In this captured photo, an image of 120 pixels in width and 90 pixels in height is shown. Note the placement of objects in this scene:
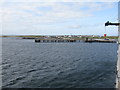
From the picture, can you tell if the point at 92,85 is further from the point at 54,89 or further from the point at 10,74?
the point at 10,74

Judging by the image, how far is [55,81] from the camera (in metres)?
21.4

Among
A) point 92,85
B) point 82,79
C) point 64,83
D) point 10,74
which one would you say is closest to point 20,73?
point 10,74

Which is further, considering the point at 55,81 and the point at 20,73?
the point at 20,73

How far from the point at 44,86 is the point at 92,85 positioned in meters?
6.89

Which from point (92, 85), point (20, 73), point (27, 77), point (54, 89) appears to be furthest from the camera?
point (20, 73)

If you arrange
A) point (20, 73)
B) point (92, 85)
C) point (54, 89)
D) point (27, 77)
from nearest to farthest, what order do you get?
point (54, 89)
point (92, 85)
point (27, 77)
point (20, 73)

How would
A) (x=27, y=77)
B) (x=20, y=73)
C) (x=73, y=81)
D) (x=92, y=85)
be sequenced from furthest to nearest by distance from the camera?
(x=20, y=73) < (x=27, y=77) < (x=73, y=81) < (x=92, y=85)

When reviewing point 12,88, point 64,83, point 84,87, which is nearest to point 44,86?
point 64,83

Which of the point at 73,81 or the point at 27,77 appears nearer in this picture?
the point at 73,81

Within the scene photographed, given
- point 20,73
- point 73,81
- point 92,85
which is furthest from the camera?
point 20,73

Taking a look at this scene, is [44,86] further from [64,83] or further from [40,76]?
[40,76]

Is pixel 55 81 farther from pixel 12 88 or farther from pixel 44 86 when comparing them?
pixel 12 88

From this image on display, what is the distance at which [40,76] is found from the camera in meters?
24.0

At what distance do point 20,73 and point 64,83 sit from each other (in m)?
9.63
